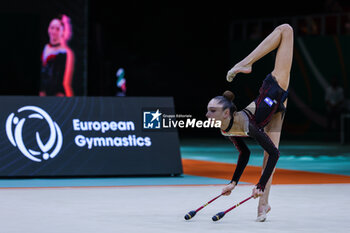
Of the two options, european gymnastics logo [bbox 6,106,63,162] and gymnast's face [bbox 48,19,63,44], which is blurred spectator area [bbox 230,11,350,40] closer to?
gymnast's face [bbox 48,19,63,44]

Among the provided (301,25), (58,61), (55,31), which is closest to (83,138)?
(58,61)

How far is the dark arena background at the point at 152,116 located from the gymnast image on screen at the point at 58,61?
0.04 meters

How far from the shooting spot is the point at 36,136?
51.1 ft

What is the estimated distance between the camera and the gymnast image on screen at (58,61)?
84.7 ft

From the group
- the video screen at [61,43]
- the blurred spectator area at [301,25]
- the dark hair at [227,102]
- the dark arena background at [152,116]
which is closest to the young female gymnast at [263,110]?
the dark hair at [227,102]

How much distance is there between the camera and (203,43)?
43.4 meters

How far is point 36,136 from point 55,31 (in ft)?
37.2

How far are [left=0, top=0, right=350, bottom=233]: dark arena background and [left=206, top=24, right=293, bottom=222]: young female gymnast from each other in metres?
0.75

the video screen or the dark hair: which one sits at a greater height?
the dark hair

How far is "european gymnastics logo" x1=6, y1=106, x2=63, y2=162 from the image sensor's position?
15461 mm

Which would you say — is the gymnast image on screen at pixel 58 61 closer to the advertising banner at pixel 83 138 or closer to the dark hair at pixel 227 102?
the advertising banner at pixel 83 138

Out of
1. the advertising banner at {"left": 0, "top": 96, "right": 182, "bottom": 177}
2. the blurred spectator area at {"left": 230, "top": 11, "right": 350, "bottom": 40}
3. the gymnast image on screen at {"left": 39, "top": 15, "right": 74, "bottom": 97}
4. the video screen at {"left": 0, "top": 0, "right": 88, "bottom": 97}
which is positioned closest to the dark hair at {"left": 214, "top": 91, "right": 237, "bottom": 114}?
the advertising banner at {"left": 0, "top": 96, "right": 182, "bottom": 177}

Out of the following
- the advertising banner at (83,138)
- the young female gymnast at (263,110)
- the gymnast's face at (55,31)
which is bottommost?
the advertising banner at (83,138)

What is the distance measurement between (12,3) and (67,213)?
18.6 m
